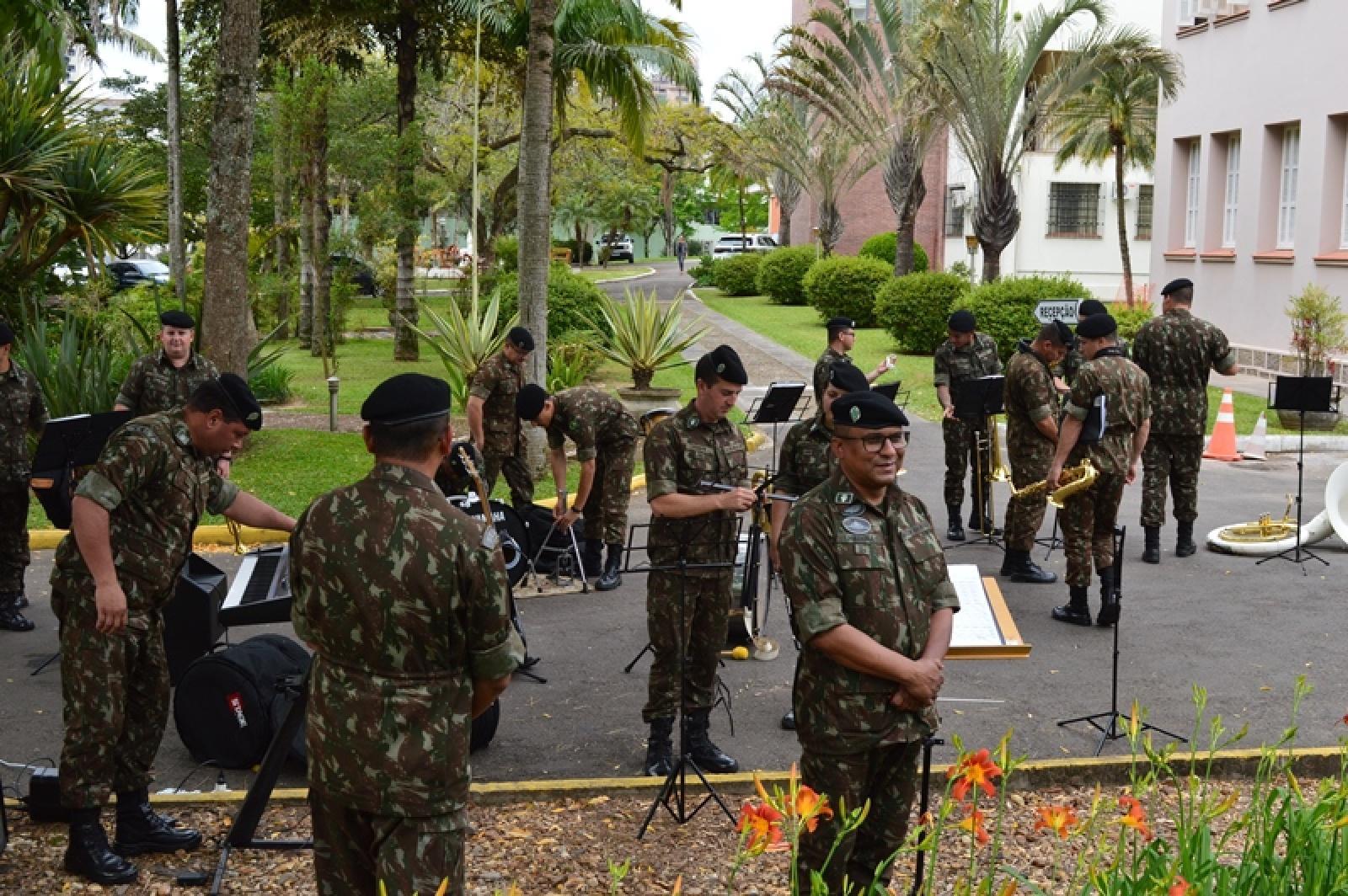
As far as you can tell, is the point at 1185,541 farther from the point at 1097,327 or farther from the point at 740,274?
the point at 740,274

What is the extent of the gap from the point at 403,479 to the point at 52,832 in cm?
320

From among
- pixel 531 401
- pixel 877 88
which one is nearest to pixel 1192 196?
pixel 877 88

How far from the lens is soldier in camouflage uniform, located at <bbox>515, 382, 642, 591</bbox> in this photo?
10367 mm

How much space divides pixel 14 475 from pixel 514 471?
368 cm

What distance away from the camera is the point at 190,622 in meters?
7.82

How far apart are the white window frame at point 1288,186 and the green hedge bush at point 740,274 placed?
2598cm

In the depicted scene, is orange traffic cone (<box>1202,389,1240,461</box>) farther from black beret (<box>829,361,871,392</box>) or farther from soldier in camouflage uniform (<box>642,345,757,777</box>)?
soldier in camouflage uniform (<box>642,345,757,777</box>)

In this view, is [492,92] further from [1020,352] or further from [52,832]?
[52,832]

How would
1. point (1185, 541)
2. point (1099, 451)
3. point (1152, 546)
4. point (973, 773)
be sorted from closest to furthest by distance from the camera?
point (973, 773), point (1099, 451), point (1152, 546), point (1185, 541)

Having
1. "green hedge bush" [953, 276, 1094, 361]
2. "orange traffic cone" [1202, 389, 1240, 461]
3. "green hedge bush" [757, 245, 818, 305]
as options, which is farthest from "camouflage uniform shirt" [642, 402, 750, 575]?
"green hedge bush" [757, 245, 818, 305]

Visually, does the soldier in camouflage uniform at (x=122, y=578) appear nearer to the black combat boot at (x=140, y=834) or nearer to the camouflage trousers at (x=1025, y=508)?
the black combat boot at (x=140, y=834)

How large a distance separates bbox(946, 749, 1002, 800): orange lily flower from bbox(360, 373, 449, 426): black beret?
1.75 meters

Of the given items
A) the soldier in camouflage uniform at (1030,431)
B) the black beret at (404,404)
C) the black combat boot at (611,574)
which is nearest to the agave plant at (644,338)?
the soldier in camouflage uniform at (1030,431)

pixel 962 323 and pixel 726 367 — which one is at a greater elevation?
pixel 962 323
